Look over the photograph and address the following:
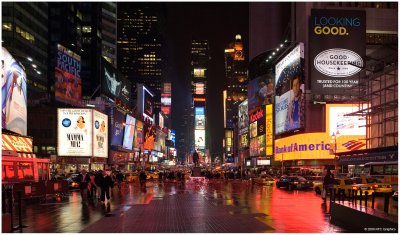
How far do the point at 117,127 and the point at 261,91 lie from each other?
42558 millimetres

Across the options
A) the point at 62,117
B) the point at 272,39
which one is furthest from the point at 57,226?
the point at 272,39

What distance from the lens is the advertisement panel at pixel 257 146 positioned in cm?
11595

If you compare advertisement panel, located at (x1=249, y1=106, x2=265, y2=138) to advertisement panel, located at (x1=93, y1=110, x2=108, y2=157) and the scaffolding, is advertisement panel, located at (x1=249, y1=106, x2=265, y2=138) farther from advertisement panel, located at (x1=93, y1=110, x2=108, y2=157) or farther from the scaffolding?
the scaffolding

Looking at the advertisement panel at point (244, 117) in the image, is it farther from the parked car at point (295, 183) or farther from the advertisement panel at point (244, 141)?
the parked car at point (295, 183)

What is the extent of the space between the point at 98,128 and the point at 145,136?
60.4 m

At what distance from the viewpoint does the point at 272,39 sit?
145m

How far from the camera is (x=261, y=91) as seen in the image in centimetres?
12588

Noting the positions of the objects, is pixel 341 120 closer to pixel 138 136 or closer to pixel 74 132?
pixel 74 132

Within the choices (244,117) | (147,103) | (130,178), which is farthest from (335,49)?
(244,117)

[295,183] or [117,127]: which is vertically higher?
[117,127]

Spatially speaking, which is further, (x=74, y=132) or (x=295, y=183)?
(x=74, y=132)

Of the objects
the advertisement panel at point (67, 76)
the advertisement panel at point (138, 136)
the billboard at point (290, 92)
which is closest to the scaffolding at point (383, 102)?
the billboard at point (290, 92)

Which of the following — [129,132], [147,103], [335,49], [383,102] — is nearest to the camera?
[383,102]

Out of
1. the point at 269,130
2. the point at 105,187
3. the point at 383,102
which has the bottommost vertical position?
the point at 105,187
